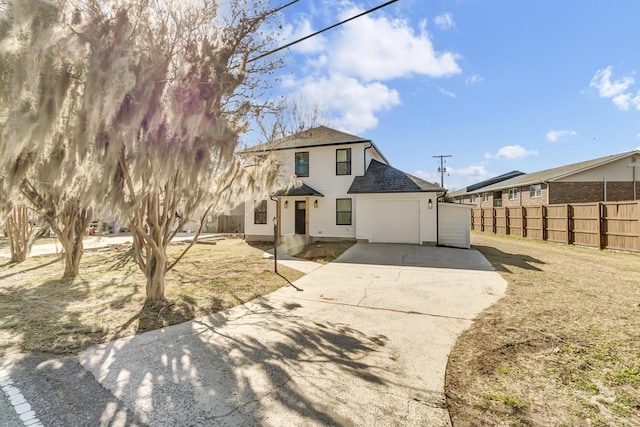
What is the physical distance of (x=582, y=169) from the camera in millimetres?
19844

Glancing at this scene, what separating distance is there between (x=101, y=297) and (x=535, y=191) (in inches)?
1052

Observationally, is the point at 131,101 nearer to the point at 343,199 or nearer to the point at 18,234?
the point at 18,234

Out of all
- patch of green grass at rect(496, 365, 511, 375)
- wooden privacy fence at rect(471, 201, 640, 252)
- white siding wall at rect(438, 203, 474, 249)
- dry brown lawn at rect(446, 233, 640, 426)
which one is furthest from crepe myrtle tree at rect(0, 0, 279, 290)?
wooden privacy fence at rect(471, 201, 640, 252)

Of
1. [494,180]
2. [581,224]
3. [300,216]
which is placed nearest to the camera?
[581,224]

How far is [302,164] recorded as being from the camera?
15.4 metres

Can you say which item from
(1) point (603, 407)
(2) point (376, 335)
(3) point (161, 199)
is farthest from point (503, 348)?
(3) point (161, 199)

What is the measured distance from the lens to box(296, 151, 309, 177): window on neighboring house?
50.1ft

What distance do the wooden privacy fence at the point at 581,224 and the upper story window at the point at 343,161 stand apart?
1080 cm

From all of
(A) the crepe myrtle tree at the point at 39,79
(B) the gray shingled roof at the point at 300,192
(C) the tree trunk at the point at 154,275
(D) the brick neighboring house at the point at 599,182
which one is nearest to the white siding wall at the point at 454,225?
(B) the gray shingled roof at the point at 300,192

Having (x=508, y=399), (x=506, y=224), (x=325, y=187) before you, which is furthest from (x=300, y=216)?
(x=506, y=224)

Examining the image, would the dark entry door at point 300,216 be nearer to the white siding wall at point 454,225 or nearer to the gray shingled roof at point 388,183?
the gray shingled roof at point 388,183

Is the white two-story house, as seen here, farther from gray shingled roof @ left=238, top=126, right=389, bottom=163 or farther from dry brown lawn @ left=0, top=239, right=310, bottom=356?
dry brown lawn @ left=0, top=239, right=310, bottom=356

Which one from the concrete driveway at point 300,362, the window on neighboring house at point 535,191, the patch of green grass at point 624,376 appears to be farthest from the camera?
the window on neighboring house at point 535,191

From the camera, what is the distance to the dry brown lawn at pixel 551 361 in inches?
92.2
